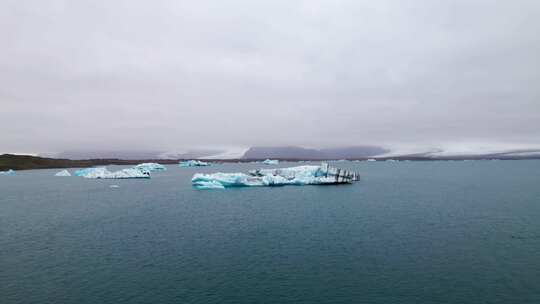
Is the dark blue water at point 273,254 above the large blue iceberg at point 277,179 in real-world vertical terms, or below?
below

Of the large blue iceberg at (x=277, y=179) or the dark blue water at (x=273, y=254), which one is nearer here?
the dark blue water at (x=273, y=254)

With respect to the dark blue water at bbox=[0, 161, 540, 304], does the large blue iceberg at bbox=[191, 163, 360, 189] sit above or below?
above

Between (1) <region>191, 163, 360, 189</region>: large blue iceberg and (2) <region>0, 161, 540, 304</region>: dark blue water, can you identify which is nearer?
(2) <region>0, 161, 540, 304</region>: dark blue water

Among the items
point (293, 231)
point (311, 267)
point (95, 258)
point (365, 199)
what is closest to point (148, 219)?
point (95, 258)

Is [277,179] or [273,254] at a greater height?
[277,179]

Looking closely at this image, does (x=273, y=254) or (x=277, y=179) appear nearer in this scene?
(x=273, y=254)
